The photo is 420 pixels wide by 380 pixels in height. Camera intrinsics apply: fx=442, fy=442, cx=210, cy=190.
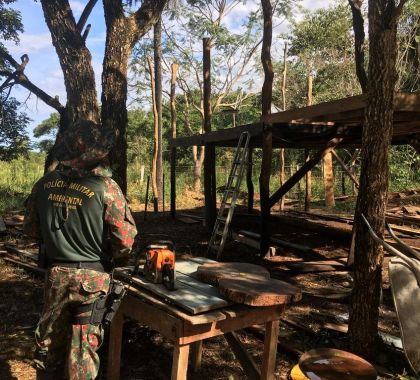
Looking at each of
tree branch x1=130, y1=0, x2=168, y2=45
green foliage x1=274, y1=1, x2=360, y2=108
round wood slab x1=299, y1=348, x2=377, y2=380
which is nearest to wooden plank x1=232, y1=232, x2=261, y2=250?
tree branch x1=130, y1=0, x2=168, y2=45

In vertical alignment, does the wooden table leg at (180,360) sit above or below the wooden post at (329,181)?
below

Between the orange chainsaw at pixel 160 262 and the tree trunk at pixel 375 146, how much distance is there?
167 centimetres

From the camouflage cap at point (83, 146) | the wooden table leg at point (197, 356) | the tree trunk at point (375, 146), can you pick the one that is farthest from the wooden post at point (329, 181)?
the camouflage cap at point (83, 146)

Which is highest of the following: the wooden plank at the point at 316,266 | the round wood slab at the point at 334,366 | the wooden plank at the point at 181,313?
the wooden plank at the point at 181,313

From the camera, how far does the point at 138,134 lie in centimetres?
3064

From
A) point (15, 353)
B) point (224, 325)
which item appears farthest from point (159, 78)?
point (224, 325)

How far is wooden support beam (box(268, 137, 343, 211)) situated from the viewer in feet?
28.2

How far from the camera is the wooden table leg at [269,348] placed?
326 cm

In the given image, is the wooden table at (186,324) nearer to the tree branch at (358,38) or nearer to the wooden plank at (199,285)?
the wooden plank at (199,285)

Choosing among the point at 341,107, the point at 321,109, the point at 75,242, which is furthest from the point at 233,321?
the point at 321,109

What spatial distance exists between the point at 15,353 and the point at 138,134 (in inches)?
1063

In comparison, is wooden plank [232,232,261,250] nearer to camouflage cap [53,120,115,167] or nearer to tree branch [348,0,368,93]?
tree branch [348,0,368,93]

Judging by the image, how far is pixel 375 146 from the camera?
12.1 feet

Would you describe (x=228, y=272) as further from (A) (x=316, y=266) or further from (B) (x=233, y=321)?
(A) (x=316, y=266)
